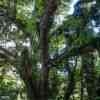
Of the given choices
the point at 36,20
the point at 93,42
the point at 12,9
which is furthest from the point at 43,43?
the point at 12,9

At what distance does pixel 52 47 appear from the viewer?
889 cm

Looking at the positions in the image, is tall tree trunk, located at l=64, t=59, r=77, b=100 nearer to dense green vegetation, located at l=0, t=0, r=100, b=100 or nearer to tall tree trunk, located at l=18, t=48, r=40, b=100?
dense green vegetation, located at l=0, t=0, r=100, b=100

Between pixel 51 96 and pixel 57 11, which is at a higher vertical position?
pixel 57 11

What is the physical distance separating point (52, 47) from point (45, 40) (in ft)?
3.64

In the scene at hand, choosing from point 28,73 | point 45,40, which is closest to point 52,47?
point 45,40

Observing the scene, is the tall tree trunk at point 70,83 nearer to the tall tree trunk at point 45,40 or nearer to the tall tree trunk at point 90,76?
the tall tree trunk at point 90,76

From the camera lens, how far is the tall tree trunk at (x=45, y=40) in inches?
304

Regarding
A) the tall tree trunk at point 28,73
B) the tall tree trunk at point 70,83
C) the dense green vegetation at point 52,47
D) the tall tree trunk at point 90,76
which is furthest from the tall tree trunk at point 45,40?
the tall tree trunk at point 90,76

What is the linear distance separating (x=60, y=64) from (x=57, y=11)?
1.53m

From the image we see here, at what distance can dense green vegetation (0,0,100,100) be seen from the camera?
26.2 ft

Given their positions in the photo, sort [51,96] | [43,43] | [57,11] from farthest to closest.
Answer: [51,96], [57,11], [43,43]

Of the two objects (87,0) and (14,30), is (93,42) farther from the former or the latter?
(14,30)

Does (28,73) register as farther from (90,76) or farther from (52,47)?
(90,76)

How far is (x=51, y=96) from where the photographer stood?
9195 mm
